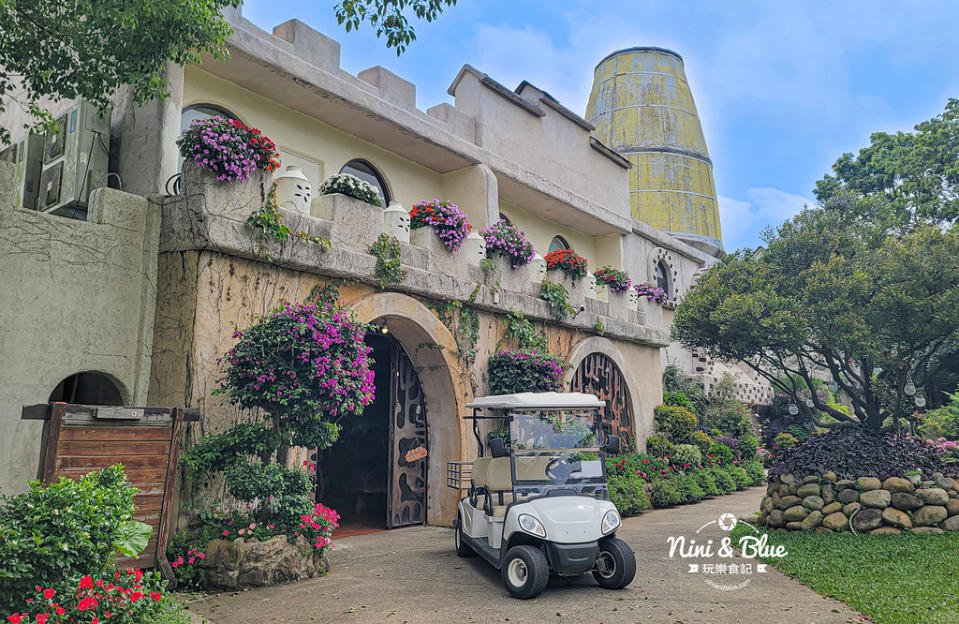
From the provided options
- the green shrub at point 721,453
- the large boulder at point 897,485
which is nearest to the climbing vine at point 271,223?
the large boulder at point 897,485

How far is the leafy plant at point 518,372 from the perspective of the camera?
10977 millimetres

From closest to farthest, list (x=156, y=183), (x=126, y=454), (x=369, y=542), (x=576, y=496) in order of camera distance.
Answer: (x=126, y=454)
(x=576, y=496)
(x=156, y=183)
(x=369, y=542)

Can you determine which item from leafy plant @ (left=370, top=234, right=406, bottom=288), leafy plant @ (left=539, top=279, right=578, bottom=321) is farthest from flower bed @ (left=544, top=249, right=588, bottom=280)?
leafy plant @ (left=370, top=234, right=406, bottom=288)

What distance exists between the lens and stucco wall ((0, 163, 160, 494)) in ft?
22.7

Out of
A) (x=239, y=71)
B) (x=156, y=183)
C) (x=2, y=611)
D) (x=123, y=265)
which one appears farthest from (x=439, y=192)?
(x=2, y=611)

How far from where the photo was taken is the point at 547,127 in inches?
611

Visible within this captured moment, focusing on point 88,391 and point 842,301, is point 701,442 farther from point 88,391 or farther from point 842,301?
point 88,391

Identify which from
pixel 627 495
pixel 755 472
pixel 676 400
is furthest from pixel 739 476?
pixel 627 495

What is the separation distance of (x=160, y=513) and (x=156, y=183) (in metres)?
4.14

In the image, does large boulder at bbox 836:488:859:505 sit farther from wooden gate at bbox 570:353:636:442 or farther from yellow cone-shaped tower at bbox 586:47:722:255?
yellow cone-shaped tower at bbox 586:47:722:255

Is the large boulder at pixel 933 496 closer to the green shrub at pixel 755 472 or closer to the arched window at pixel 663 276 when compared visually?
the green shrub at pixel 755 472

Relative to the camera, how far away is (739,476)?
16.2 meters

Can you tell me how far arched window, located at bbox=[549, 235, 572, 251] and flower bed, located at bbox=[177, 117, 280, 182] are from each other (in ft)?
31.4

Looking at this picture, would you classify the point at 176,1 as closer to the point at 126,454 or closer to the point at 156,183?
the point at 156,183
